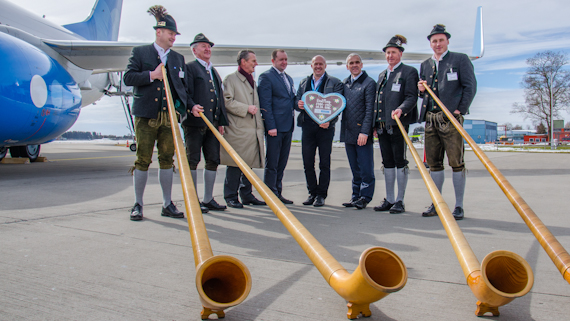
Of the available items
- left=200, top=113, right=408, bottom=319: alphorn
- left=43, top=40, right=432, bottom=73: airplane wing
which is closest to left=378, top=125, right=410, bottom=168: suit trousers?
left=200, top=113, right=408, bottom=319: alphorn

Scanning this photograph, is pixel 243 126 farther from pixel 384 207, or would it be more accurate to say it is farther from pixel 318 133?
pixel 384 207

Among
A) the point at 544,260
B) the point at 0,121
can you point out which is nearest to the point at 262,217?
the point at 544,260

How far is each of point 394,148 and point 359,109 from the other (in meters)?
0.64

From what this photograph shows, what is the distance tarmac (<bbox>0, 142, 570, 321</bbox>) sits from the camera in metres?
1.65

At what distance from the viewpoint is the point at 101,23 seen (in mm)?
15273

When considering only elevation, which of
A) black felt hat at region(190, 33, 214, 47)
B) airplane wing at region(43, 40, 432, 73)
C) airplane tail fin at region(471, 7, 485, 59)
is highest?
airplane tail fin at region(471, 7, 485, 59)

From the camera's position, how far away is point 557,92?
31750mm

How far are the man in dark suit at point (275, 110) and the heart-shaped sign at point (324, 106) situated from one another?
0.28 m

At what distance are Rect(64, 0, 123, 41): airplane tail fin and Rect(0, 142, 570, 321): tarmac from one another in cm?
1179

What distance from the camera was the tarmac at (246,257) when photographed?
1.65m

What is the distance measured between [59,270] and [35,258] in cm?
31

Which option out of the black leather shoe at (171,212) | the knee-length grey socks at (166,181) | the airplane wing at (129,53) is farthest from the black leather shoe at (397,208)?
the airplane wing at (129,53)

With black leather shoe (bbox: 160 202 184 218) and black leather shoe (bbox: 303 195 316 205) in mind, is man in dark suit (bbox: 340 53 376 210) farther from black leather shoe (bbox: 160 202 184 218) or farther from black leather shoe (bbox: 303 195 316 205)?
black leather shoe (bbox: 160 202 184 218)

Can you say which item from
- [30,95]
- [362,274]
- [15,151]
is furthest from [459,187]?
[15,151]
